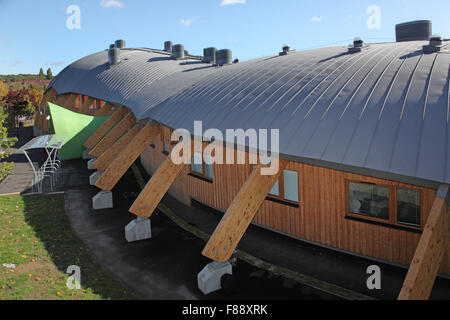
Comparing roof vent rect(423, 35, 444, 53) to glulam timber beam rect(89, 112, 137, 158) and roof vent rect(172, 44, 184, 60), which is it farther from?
roof vent rect(172, 44, 184, 60)

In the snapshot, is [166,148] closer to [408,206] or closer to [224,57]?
[224,57]

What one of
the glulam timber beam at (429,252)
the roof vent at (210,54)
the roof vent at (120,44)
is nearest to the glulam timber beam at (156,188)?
the glulam timber beam at (429,252)

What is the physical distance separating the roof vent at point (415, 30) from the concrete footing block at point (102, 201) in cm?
1567

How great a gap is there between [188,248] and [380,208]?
21.6ft

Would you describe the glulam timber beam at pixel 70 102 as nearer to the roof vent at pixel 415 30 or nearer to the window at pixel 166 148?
the window at pixel 166 148

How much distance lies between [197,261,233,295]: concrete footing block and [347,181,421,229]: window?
4552mm

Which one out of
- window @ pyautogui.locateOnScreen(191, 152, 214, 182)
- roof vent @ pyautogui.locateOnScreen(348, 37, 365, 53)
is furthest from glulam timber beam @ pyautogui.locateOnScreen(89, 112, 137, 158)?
roof vent @ pyautogui.locateOnScreen(348, 37, 365, 53)

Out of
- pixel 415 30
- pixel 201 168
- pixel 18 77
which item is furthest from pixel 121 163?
pixel 18 77

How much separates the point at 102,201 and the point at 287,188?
944 centimetres

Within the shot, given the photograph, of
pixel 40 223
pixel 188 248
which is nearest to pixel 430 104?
pixel 188 248

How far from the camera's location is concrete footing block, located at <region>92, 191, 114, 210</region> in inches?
703

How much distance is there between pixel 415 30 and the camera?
1636 cm

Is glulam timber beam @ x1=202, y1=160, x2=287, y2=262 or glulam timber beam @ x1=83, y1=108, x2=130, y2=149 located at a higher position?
glulam timber beam @ x1=83, y1=108, x2=130, y2=149
